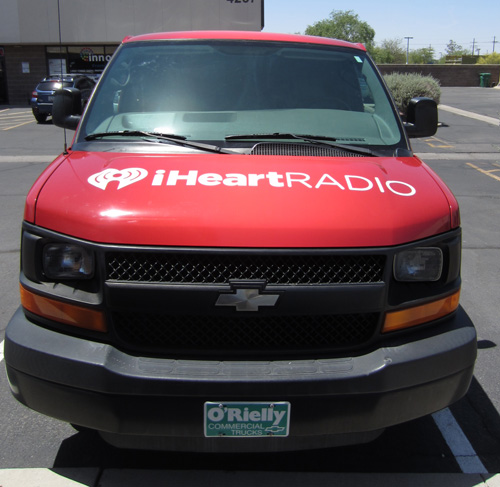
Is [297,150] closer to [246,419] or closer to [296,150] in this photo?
[296,150]

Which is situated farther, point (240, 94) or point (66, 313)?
point (240, 94)

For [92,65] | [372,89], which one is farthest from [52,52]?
[372,89]

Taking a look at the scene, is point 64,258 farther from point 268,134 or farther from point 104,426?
point 268,134

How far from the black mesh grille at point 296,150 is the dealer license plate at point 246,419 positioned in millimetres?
1380

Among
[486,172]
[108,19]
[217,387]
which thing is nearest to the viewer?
[217,387]

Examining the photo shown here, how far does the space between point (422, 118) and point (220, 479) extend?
2.68m

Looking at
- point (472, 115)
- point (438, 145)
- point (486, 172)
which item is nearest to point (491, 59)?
point (472, 115)

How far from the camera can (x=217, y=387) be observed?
2.40 m

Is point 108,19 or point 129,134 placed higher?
point 108,19

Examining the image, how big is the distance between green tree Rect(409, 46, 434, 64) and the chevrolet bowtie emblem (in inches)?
3895

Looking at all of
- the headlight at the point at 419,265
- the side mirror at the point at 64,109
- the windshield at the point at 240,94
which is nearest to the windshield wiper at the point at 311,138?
the windshield at the point at 240,94

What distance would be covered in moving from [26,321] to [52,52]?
3389 cm

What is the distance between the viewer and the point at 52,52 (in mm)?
33188

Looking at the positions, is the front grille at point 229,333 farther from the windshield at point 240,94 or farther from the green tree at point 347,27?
the green tree at point 347,27
